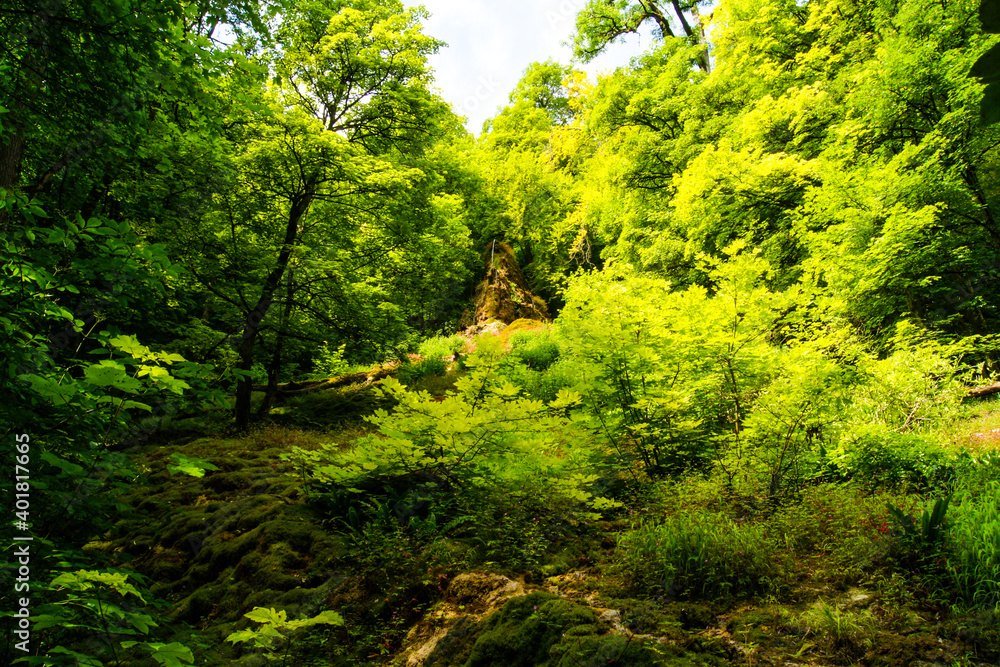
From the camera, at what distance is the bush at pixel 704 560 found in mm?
2982

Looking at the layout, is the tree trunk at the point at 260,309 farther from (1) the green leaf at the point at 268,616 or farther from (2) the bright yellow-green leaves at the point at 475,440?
(1) the green leaf at the point at 268,616

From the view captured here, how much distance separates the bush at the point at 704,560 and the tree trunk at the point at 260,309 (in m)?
7.16

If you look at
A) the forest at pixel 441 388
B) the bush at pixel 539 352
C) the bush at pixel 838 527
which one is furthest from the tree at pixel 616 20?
the bush at pixel 838 527

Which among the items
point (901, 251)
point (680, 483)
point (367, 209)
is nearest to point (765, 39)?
point (901, 251)

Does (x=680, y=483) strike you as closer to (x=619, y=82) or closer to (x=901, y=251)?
(x=901, y=251)

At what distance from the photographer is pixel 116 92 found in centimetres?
296

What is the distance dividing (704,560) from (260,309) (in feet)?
26.5

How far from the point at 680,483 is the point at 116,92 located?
17.4 feet

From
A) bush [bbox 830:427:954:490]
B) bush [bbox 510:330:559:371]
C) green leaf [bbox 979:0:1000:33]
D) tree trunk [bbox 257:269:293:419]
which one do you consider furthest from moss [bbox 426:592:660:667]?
green leaf [bbox 979:0:1000:33]

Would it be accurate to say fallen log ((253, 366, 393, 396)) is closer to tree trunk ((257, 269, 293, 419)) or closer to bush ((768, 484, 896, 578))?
tree trunk ((257, 269, 293, 419))

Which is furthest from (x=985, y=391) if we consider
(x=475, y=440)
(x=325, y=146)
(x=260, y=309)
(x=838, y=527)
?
(x=260, y=309)

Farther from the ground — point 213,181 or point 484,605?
point 213,181

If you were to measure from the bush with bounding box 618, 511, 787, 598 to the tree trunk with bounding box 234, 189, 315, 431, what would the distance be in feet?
23.5

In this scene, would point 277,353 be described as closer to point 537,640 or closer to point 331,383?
point 331,383
